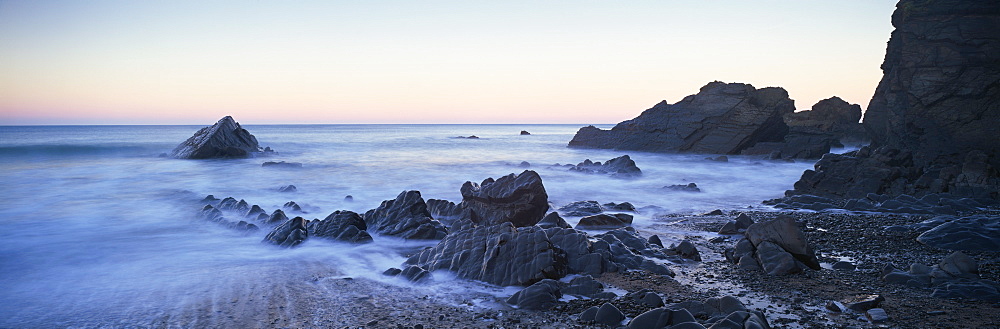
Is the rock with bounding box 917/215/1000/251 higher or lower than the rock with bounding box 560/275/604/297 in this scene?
higher

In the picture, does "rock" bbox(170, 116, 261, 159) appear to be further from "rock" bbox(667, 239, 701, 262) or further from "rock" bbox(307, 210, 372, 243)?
"rock" bbox(667, 239, 701, 262)

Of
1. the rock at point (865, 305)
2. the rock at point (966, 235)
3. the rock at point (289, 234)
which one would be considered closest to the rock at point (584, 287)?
the rock at point (865, 305)

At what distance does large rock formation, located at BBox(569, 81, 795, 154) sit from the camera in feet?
118

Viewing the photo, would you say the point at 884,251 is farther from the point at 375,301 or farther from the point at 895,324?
the point at 375,301

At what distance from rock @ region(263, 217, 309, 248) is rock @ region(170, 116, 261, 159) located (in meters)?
20.1

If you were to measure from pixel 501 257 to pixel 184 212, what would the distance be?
9308 mm

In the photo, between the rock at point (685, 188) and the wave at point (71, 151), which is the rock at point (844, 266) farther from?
the wave at point (71, 151)

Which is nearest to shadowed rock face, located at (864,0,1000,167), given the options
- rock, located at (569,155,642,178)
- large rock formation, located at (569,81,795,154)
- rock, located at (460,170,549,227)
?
rock, located at (569,155,642,178)

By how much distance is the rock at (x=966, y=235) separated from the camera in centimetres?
712

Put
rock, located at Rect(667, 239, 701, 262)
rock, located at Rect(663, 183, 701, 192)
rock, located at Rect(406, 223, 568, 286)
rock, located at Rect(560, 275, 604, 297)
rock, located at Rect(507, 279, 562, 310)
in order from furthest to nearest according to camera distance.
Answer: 1. rock, located at Rect(663, 183, 701, 192)
2. rock, located at Rect(667, 239, 701, 262)
3. rock, located at Rect(406, 223, 568, 286)
4. rock, located at Rect(560, 275, 604, 297)
5. rock, located at Rect(507, 279, 562, 310)

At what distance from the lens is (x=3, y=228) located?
10484 millimetres

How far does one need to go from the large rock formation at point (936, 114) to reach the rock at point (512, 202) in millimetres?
8876

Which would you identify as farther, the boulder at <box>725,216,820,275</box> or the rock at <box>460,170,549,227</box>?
the rock at <box>460,170,549,227</box>

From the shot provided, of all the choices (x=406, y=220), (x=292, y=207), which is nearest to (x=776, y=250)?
(x=406, y=220)
